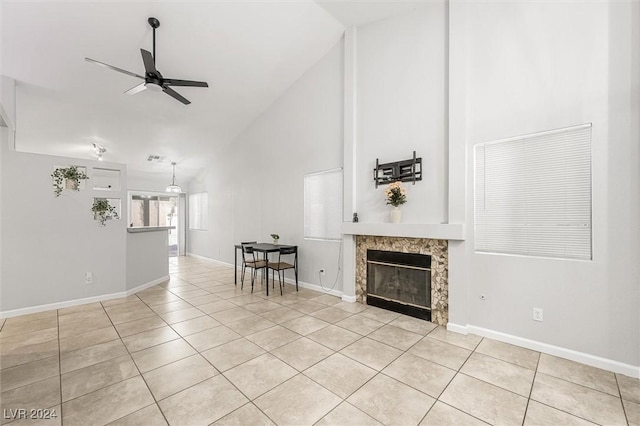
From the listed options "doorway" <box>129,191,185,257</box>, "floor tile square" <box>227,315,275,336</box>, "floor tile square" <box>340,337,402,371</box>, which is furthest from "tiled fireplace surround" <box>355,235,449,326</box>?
"doorway" <box>129,191,185,257</box>

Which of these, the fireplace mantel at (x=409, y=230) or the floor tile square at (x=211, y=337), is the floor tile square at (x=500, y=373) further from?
the floor tile square at (x=211, y=337)

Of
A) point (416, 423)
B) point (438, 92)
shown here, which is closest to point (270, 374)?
point (416, 423)

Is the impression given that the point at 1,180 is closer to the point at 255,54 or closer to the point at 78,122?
the point at 78,122

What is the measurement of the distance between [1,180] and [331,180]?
4.62 meters

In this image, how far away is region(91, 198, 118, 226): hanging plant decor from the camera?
4.29m

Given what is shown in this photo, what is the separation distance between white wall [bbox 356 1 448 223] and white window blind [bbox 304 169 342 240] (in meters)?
0.52

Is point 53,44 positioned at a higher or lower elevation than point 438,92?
higher

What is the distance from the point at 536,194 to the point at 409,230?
1.37 m

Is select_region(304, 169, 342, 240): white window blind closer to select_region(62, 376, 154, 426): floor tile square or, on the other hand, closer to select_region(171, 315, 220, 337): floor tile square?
select_region(171, 315, 220, 337): floor tile square

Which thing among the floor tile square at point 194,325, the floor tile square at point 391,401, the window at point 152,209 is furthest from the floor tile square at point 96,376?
the window at point 152,209

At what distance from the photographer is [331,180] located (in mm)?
4820

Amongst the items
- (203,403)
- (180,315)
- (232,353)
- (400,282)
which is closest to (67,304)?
(180,315)

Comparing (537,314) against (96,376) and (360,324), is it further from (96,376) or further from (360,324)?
(96,376)

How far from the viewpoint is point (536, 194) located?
2.80m
